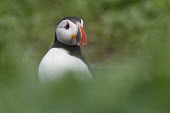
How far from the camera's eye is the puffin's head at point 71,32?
5020 millimetres

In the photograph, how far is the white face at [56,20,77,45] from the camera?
514 centimetres

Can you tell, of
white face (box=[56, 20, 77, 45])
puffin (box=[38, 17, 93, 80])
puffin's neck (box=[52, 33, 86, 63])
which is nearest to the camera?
puffin (box=[38, 17, 93, 80])

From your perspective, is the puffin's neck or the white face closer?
the puffin's neck

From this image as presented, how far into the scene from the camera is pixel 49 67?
4.59 meters

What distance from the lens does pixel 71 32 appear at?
5211 millimetres

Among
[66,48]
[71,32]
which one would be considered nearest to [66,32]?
[71,32]

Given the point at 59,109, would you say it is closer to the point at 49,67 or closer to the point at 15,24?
the point at 49,67

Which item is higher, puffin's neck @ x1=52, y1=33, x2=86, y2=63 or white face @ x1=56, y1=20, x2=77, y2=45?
white face @ x1=56, y1=20, x2=77, y2=45

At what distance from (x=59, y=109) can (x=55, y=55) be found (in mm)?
3821

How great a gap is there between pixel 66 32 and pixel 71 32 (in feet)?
0.22

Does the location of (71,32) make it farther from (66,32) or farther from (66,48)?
(66,48)

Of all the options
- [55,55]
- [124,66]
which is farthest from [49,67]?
[124,66]

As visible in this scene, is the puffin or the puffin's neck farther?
the puffin's neck

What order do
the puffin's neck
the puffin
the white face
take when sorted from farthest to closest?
the white face < the puffin's neck < the puffin
